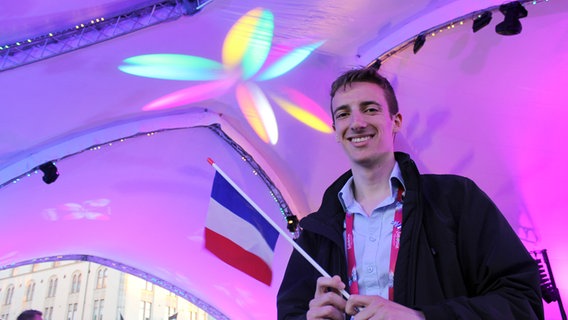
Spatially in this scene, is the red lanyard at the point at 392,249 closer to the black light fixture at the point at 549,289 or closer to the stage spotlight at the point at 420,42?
the stage spotlight at the point at 420,42

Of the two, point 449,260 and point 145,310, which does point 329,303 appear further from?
point 145,310

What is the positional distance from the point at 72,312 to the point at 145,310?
575cm

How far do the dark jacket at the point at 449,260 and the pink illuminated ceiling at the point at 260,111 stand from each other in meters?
4.43

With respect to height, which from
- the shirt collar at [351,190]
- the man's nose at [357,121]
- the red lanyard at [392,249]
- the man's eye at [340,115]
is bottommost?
the red lanyard at [392,249]

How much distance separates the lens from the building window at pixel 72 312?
3693 centimetres

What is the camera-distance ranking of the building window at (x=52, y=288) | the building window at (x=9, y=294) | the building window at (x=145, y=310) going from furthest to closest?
the building window at (x=9, y=294)
the building window at (x=52, y=288)
the building window at (x=145, y=310)

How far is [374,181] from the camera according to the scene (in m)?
1.52

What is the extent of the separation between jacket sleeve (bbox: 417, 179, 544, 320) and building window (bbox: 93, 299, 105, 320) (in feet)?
129

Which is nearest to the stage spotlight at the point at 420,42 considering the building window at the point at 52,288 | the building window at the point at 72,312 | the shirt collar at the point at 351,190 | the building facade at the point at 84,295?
the shirt collar at the point at 351,190

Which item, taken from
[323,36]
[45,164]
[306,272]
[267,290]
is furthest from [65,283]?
[306,272]

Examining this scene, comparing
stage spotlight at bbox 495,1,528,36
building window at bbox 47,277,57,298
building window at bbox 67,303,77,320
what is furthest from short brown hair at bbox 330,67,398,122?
building window at bbox 47,277,57,298

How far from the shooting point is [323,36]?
6.20m

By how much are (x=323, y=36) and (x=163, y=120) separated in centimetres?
287

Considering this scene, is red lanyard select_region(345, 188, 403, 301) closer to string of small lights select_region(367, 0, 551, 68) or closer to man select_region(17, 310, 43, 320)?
string of small lights select_region(367, 0, 551, 68)
